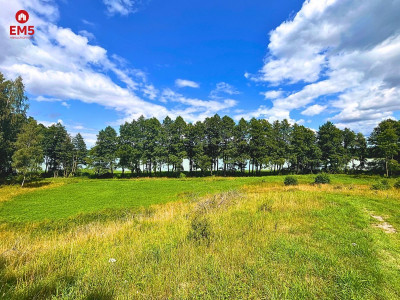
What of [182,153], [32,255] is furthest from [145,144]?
[32,255]

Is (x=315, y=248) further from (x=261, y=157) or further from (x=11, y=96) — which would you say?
(x=11, y=96)

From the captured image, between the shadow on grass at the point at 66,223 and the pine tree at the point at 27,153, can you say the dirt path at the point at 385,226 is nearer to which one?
the shadow on grass at the point at 66,223

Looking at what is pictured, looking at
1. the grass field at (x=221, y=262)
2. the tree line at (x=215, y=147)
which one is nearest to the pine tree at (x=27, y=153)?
the tree line at (x=215, y=147)

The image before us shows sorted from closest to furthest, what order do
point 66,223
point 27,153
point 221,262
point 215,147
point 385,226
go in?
point 221,262 < point 385,226 < point 66,223 < point 27,153 < point 215,147

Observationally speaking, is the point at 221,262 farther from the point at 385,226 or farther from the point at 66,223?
the point at 66,223

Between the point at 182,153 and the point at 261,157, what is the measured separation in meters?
25.0

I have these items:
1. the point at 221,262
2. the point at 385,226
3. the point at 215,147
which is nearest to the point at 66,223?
the point at 221,262

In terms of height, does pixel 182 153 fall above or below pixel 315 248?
above

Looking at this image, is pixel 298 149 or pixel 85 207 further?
pixel 298 149

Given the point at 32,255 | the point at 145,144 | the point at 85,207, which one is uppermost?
the point at 145,144

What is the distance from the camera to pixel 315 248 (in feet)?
22.2

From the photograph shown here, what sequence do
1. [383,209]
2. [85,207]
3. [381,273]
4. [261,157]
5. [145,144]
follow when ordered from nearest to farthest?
[381,273] < [383,209] < [85,207] < [261,157] < [145,144]

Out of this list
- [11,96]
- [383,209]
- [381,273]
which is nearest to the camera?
[381,273]

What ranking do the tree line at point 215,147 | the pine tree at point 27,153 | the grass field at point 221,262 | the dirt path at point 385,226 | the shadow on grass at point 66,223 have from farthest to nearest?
the tree line at point 215,147 → the pine tree at point 27,153 → the shadow on grass at point 66,223 → the dirt path at point 385,226 → the grass field at point 221,262
